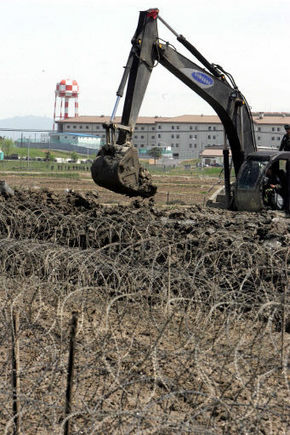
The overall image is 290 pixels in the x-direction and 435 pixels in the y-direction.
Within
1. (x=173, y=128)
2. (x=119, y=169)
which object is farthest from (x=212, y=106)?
(x=173, y=128)

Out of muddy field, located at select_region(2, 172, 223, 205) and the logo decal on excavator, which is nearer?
the logo decal on excavator

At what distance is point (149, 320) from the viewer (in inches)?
324

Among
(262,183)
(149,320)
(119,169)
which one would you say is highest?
(119,169)

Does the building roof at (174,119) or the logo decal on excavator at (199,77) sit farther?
the building roof at (174,119)

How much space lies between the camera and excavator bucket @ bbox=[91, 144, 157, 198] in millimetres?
12678

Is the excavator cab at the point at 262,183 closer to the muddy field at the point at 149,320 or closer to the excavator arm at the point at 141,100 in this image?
the muddy field at the point at 149,320

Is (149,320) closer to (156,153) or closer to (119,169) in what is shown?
(119,169)

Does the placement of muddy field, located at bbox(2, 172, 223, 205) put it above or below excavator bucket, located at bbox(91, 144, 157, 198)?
below

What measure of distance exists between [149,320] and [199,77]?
8.30 m

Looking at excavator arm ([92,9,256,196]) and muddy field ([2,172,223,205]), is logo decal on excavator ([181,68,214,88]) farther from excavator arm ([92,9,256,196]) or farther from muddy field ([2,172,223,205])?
muddy field ([2,172,223,205])

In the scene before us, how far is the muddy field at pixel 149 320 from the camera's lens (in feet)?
18.1

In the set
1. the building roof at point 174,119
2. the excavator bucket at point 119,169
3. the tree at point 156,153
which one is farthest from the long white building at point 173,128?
the excavator bucket at point 119,169

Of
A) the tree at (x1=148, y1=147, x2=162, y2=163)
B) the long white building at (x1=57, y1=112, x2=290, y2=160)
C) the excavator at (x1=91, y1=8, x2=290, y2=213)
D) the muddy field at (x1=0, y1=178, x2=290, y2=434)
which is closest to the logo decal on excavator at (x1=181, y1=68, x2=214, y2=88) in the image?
the excavator at (x1=91, y1=8, x2=290, y2=213)

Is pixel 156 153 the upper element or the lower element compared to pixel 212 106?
lower
